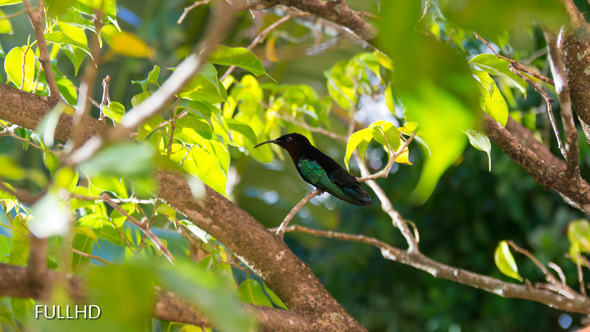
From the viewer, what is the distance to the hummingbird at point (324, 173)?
1.18 meters

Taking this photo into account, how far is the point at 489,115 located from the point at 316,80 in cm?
193

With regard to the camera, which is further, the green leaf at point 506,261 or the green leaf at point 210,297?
the green leaf at point 506,261

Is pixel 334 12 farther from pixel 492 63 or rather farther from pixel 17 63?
pixel 17 63

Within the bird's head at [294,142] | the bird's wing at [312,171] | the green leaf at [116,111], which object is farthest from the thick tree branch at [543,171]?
the green leaf at [116,111]

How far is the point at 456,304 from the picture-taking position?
3.37 meters

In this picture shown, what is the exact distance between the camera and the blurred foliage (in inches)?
10.4

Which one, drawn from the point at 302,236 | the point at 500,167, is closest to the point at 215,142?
the point at 302,236

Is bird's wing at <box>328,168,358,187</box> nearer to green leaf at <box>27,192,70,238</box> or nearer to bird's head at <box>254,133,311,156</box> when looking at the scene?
bird's head at <box>254,133,311,156</box>

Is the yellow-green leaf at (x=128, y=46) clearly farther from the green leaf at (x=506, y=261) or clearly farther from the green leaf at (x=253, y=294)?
the green leaf at (x=506, y=261)

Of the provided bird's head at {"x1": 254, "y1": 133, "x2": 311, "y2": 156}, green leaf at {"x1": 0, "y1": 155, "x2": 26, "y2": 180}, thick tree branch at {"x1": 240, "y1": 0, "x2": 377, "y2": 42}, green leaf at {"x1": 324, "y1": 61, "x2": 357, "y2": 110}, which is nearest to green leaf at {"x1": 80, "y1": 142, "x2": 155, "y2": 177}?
green leaf at {"x1": 0, "y1": 155, "x2": 26, "y2": 180}

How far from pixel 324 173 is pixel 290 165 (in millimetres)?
1587

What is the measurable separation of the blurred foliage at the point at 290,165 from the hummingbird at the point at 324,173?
0.07 meters

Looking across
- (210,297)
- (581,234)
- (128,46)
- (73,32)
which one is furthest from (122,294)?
(581,234)

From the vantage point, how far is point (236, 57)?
2.53 feet
